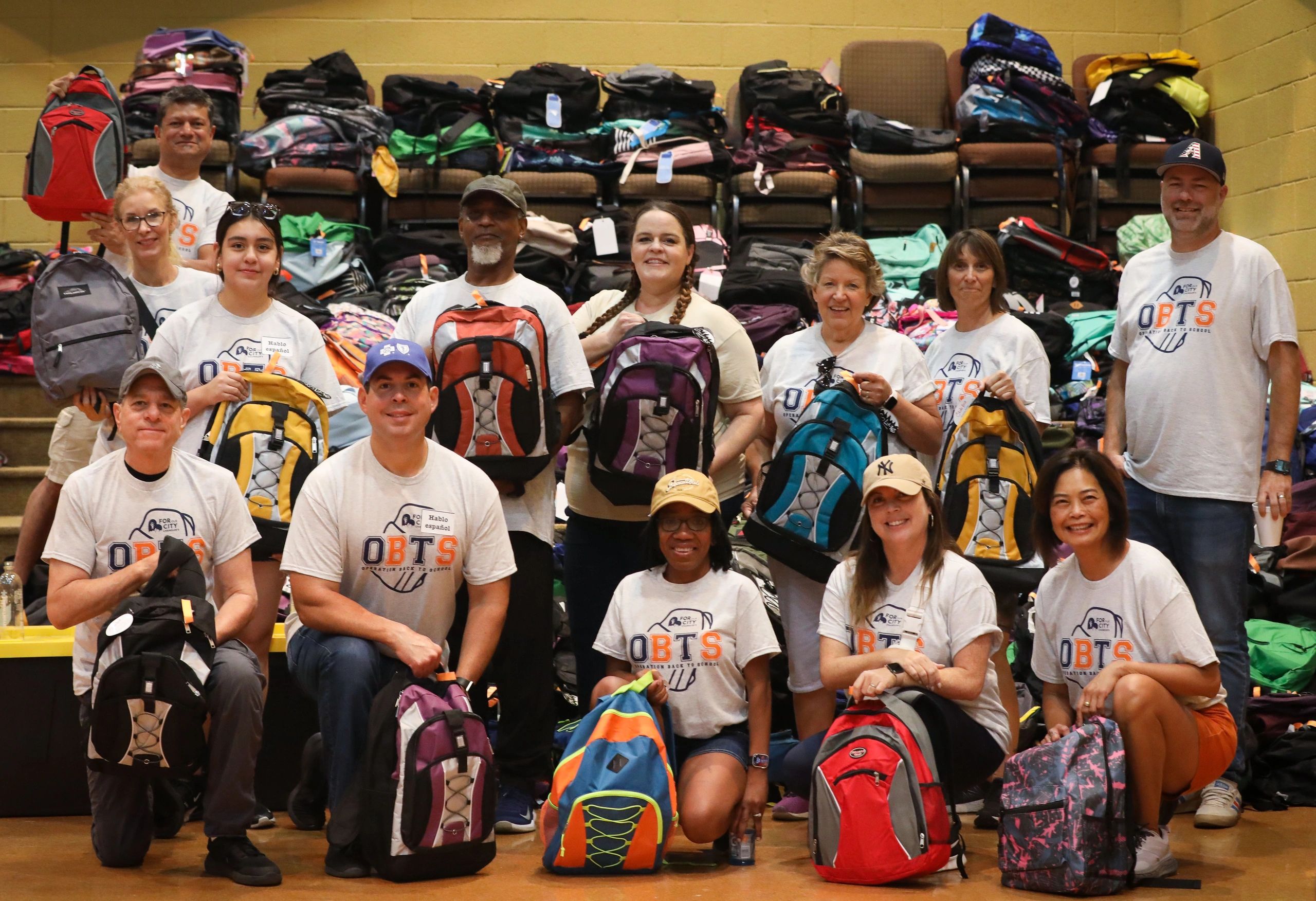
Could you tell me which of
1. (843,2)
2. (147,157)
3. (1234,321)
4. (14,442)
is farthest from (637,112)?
(1234,321)

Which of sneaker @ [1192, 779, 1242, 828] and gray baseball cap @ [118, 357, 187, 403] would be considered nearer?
gray baseball cap @ [118, 357, 187, 403]

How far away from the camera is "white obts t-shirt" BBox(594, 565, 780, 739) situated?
310 centimetres

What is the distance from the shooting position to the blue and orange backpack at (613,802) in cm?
281

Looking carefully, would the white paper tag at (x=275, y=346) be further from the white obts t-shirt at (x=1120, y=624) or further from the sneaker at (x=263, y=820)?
the white obts t-shirt at (x=1120, y=624)

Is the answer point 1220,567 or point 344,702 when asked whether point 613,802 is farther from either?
point 1220,567

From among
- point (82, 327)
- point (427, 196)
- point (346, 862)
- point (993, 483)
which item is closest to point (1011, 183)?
point (427, 196)

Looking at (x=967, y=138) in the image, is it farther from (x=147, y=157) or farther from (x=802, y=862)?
(x=802, y=862)

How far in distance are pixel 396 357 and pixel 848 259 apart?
49.4 inches

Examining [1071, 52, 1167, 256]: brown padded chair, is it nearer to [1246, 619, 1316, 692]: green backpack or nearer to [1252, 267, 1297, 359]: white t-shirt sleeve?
[1246, 619, 1316, 692]: green backpack

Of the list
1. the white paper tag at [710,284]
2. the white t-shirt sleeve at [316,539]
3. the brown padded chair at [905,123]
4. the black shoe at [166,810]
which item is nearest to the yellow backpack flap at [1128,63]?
the brown padded chair at [905,123]

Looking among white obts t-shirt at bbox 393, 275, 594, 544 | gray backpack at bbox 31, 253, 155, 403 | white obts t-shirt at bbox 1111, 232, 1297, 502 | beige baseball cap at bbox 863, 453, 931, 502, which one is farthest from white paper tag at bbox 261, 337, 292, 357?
white obts t-shirt at bbox 1111, 232, 1297, 502

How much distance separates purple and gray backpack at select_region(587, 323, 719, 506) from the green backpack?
200 cm

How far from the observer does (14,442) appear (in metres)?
5.30

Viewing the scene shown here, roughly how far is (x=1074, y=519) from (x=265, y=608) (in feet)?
6.43
